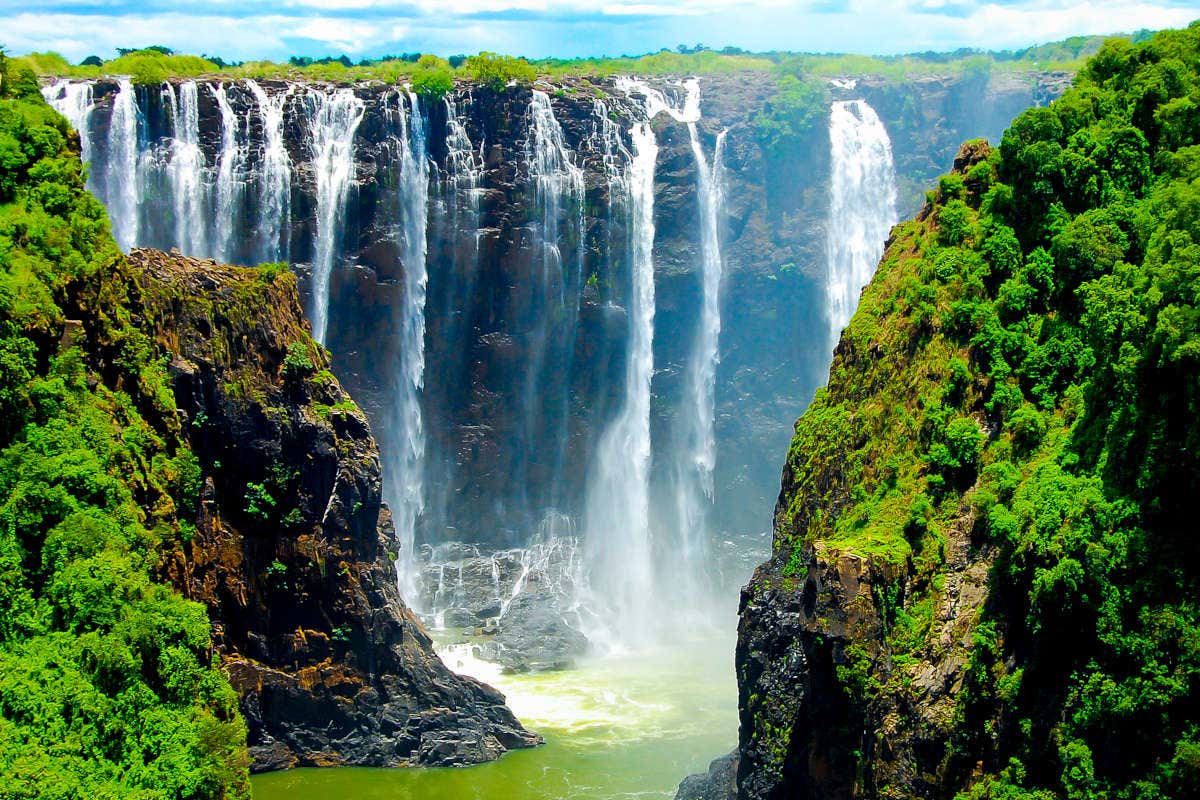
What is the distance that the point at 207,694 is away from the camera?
3000 cm

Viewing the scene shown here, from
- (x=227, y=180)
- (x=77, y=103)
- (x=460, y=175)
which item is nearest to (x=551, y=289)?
(x=460, y=175)

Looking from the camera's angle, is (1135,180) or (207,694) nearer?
(207,694)

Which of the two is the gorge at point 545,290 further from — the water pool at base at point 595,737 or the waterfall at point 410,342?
the water pool at base at point 595,737

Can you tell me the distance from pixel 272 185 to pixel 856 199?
26656mm

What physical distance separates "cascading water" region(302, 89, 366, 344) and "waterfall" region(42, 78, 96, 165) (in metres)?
7.56

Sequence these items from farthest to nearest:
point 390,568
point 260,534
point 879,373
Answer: point 390,568, point 260,534, point 879,373

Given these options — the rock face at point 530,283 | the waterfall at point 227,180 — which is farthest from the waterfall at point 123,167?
the waterfall at point 227,180

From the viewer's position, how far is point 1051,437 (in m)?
29.0

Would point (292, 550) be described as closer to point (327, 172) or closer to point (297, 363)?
point (297, 363)

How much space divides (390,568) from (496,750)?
5.94 metres

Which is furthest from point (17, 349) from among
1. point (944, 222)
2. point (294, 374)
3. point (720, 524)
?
point (720, 524)

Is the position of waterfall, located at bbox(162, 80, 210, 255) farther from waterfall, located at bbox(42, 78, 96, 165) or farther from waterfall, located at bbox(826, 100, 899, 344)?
waterfall, located at bbox(826, 100, 899, 344)

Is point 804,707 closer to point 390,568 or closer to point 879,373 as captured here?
point 879,373

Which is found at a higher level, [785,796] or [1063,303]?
[1063,303]
